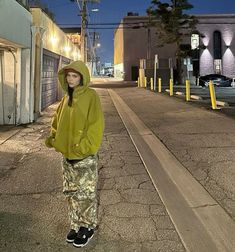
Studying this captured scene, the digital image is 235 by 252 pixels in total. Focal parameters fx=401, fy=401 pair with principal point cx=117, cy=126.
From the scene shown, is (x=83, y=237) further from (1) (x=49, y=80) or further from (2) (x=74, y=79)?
(1) (x=49, y=80)

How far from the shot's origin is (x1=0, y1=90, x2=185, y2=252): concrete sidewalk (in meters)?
3.91

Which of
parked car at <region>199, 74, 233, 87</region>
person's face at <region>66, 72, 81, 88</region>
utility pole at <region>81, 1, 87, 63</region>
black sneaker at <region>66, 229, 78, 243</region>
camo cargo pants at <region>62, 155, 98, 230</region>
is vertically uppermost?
utility pole at <region>81, 1, 87, 63</region>

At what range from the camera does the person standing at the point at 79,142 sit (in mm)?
3668

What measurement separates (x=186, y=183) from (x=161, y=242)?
83.5 inches

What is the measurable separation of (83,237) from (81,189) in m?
0.46

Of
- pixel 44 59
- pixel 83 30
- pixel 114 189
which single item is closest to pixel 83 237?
pixel 114 189

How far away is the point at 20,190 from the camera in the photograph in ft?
18.6

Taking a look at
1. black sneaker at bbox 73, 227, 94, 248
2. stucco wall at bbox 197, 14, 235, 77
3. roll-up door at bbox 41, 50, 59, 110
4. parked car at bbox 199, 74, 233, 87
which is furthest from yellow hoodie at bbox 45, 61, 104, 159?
stucco wall at bbox 197, 14, 235, 77

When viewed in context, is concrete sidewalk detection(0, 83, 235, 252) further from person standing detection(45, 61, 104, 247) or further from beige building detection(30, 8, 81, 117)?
beige building detection(30, 8, 81, 117)

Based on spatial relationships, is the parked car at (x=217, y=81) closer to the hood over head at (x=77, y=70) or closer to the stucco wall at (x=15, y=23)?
the stucco wall at (x=15, y=23)

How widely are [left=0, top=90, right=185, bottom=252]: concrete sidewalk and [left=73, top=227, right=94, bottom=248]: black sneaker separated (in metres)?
0.06

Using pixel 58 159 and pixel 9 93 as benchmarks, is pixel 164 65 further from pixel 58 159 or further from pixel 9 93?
pixel 58 159

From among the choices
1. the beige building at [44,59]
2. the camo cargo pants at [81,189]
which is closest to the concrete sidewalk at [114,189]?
the camo cargo pants at [81,189]

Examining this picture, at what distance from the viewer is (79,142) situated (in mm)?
3648
